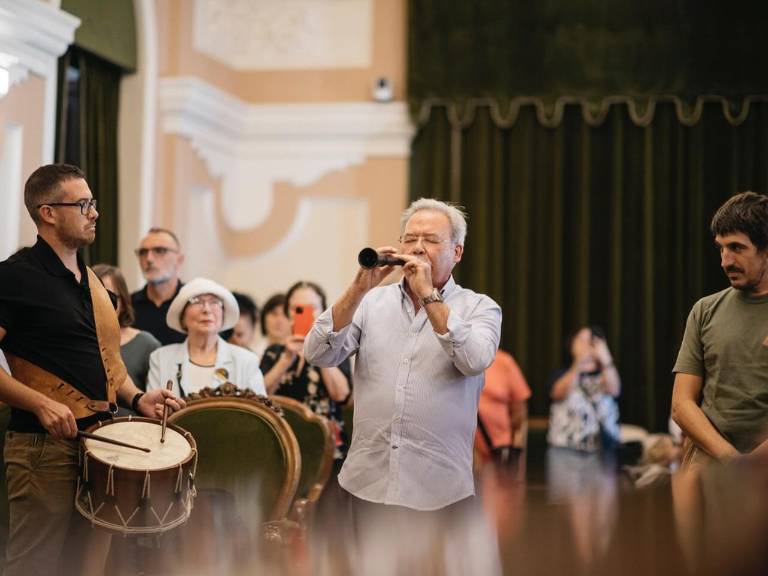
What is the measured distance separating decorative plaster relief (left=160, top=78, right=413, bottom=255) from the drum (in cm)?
573

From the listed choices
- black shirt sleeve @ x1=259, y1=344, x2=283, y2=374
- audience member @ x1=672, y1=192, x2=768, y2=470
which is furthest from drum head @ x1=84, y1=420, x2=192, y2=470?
black shirt sleeve @ x1=259, y1=344, x2=283, y2=374

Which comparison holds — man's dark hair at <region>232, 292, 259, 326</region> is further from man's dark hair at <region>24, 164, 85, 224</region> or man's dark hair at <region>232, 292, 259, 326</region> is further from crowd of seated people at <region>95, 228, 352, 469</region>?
man's dark hair at <region>24, 164, 85, 224</region>

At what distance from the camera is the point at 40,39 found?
5688 mm

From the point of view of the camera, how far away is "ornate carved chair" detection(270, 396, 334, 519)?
3.90 m

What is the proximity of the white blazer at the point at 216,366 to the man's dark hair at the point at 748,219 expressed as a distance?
1793 millimetres

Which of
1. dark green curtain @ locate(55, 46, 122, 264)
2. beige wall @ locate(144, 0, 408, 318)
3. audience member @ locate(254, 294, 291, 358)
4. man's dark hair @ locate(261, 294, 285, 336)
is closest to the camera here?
audience member @ locate(254, 294, 291, 358)

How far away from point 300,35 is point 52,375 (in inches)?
249

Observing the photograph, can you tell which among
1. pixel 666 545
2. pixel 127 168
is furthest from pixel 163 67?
pixel 666 545

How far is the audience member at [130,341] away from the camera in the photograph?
160 inches

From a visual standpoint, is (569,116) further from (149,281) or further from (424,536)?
(424,536)

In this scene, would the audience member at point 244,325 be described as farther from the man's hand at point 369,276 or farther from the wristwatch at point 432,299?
the wristwatch at point 432,299

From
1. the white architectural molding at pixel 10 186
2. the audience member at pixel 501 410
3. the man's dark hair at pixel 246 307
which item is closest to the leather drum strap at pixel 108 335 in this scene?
the man's dark hair at pixel 246 307

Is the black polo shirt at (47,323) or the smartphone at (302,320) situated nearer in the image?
the black polo shirt at (47,323)

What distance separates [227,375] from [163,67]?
4.18m
